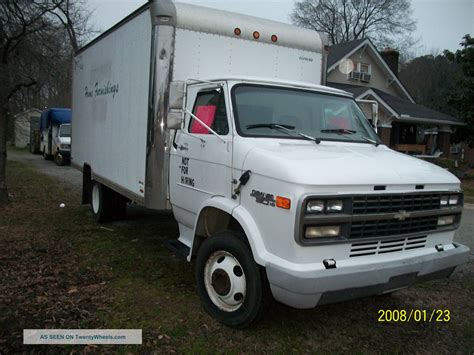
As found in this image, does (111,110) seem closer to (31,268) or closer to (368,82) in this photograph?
(31,268)

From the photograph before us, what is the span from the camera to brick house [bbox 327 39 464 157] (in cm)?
2319

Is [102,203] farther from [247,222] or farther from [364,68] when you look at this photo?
[364,68]

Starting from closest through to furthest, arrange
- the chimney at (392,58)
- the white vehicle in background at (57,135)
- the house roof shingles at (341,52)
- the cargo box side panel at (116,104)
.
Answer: the cargo box side panel at (116,104) → the white vehicle in background at (57,135) → the house roof shingles at (341,52) → the chimney at (392,58)

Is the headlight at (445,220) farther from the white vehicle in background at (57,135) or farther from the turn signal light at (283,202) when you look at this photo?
the white vehicle in background at (57,135)

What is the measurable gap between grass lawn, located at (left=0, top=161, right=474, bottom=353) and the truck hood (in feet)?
4.83

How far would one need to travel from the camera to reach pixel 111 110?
23.1 feet

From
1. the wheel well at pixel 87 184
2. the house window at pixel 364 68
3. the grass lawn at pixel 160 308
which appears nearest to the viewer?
the grass lawn at pixel 160 308

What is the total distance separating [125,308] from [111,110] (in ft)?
11.9

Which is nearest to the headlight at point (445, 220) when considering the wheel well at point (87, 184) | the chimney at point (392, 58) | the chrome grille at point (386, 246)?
the chrome grille at point (386, 246)

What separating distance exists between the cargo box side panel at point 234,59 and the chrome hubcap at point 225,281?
2183mm

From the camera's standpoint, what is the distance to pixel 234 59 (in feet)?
18.3

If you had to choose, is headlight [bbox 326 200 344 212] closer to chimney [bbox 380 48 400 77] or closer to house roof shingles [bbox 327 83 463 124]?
house roof shingles [bbox 327 83 463 124]

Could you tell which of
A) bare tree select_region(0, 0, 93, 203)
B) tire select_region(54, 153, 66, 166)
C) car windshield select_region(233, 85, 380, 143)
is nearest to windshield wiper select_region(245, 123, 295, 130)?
car windshield select_region(233, 85, 380, 143)

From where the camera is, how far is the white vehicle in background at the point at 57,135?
22.0 metres
